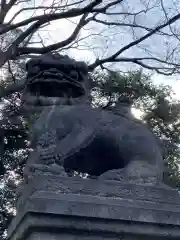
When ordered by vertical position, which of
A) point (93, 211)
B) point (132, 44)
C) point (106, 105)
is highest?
point (132, 44)

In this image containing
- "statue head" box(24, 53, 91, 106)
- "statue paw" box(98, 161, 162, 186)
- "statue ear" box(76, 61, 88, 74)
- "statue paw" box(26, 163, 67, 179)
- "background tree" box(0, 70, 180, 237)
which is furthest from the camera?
"background tree" box(0, 70, 180, 237)

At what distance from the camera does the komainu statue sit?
9.39ft

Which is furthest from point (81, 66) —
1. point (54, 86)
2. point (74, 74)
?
point (54, 86)

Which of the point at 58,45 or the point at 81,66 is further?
the point at 58,45

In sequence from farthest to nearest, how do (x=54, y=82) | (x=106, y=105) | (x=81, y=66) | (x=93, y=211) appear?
(x=106, y=105) < (x=81, y=66) < (x=54, y=82) < (x=93, y=211)

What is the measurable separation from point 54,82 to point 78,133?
1.55ft

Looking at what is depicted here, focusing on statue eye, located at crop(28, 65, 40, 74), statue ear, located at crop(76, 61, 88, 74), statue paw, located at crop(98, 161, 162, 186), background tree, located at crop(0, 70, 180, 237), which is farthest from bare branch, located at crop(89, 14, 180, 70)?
statue paw, located at crop(98, 161, 162, 186)

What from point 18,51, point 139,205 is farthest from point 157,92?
point 139,205

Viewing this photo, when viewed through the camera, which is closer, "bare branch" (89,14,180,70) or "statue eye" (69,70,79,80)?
"statue eye" (69,70,79,80)

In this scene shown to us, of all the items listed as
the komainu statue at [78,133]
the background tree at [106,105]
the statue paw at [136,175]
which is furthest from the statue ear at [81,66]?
the background tree at [106,105]

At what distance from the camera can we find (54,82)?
10.6ft

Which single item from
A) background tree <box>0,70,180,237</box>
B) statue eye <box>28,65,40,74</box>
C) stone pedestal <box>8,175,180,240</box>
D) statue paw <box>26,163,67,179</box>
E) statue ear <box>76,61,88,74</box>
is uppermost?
background tree <box>0,70,180,237</box>

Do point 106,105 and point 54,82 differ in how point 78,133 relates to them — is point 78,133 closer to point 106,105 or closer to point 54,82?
point 54,82

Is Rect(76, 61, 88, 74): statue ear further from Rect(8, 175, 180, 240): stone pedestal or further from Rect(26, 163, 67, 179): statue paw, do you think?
Rect(8, 175, 180, 240): stone pedestal
